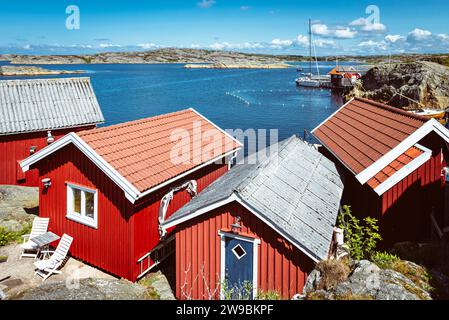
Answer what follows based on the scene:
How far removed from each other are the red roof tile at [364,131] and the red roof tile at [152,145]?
4699 millimetres

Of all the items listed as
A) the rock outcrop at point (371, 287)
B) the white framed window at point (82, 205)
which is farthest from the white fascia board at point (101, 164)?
the rock outcrop at point (371, 287)

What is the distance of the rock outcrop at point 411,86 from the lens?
50.5 m

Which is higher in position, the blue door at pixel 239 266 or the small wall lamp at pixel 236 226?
the small wall lamp at pixel 236 226

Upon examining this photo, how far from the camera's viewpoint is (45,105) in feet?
68.3

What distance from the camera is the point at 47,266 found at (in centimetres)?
1183

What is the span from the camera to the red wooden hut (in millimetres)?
11586

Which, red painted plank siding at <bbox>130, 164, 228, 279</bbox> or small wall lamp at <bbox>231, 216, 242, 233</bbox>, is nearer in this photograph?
small wall lamp at <bbox>231, 216, 242, 233</bbox>

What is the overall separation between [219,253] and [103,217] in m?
4.05

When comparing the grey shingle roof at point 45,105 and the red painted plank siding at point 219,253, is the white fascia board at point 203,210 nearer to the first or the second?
the red painted plank siding at point 219,253

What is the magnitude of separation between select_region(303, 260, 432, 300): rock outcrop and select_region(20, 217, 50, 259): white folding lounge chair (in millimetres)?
9202

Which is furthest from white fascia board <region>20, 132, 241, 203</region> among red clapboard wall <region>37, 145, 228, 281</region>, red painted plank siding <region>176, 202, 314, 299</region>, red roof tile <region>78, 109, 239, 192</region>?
red painted plank siding <region>176, 202, 314, 299</region>

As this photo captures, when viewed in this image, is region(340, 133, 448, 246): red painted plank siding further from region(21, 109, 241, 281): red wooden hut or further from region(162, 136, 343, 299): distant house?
region(21, 109, 241, 281): red wooden hut

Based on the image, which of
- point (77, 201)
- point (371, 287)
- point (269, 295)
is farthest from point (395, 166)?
point (77, 201)

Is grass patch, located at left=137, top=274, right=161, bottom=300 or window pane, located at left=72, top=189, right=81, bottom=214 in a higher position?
window pane, located at left=72, top=189, right=81, bottom=214
